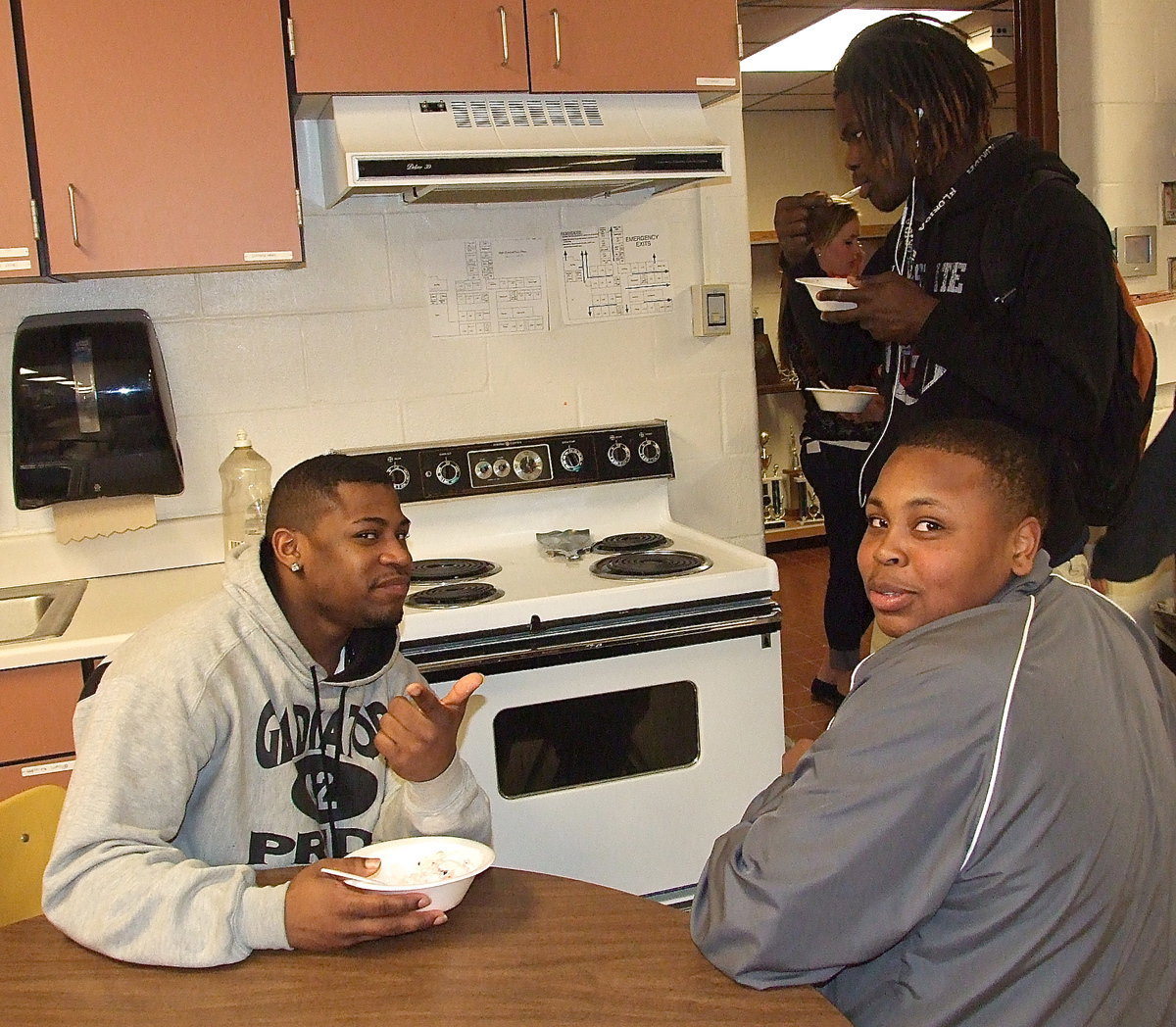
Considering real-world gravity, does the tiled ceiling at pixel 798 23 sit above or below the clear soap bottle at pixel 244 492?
above

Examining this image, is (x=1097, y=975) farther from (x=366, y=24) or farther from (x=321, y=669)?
(x=366, y=24)

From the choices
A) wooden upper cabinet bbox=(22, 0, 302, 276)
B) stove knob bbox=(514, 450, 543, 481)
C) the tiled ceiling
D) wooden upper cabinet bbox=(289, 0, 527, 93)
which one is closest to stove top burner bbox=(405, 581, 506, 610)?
stove knob bbox=(514, 450, 543, 481)

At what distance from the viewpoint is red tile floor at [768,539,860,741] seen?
4.00 m

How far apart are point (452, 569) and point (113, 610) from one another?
69 cm

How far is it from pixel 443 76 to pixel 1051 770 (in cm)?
194

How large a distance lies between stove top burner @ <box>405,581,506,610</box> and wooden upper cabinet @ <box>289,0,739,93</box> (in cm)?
102

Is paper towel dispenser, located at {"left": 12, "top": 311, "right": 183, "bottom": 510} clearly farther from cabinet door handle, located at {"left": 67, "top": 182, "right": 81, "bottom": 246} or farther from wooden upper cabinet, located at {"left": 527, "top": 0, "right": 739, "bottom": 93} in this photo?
wooden upper cabinet, located at {"left": 527, "top": 0, "right": 739, "bottom": 93}

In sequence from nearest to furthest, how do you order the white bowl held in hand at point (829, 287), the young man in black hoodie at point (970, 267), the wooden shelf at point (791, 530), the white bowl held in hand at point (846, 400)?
the young man in black hoodie at point (970, 267) < the white bowl held in hand at point (829, 287) < the white bowl held in hand at point (846, 400) < the wooden shelf at point (791, 530)

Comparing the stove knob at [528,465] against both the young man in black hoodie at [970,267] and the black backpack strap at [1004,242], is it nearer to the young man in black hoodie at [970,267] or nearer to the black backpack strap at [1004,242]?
the young man in black hoodie at [970,267]

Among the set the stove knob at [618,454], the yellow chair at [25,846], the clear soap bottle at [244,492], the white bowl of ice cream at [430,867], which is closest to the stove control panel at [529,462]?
the stove knob at [618,454]

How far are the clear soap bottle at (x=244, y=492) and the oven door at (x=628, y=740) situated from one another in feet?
2.27

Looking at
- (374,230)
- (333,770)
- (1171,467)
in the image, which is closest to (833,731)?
(333,770)

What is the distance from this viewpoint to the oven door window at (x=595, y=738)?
2.33 meters

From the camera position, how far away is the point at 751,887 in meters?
1.09
